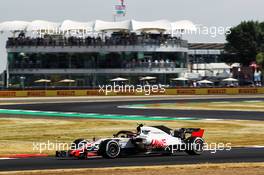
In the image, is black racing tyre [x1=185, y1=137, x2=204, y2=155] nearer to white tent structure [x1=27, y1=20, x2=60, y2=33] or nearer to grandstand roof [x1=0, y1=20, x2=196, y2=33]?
grandstand roof [x1=0, y1=20, x2=196, y2=33]

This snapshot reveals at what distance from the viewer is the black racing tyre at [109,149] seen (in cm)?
2136

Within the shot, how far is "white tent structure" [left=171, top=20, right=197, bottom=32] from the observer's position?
307 ft

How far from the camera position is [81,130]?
32531 mm

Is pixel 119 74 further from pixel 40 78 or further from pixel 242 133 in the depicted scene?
pixel 242 133

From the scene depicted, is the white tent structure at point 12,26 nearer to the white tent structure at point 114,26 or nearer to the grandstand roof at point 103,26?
the grandstand roof at point 103,26

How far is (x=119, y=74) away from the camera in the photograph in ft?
286

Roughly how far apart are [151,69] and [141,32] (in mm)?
9653

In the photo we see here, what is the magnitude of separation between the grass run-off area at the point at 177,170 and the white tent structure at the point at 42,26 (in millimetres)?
75710

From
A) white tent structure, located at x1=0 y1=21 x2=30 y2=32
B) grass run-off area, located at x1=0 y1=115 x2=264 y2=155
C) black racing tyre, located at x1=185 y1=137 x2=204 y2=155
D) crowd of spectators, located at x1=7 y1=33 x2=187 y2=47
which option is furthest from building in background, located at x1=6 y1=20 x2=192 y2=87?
black racing tyre, located at x1=185 y1=137 x2=204 y2=155

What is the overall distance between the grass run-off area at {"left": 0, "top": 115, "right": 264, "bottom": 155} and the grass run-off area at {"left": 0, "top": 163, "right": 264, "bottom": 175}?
225 inches

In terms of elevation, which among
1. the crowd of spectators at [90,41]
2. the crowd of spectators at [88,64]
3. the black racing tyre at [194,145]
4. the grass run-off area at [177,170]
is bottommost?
the grass run-off area at [177,170]

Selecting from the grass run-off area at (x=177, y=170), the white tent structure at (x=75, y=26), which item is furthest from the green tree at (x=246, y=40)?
the grass run-off area at (x=177, y=170)

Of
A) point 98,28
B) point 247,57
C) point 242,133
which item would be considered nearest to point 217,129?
point 242,133

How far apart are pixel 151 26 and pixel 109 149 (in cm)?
7197
